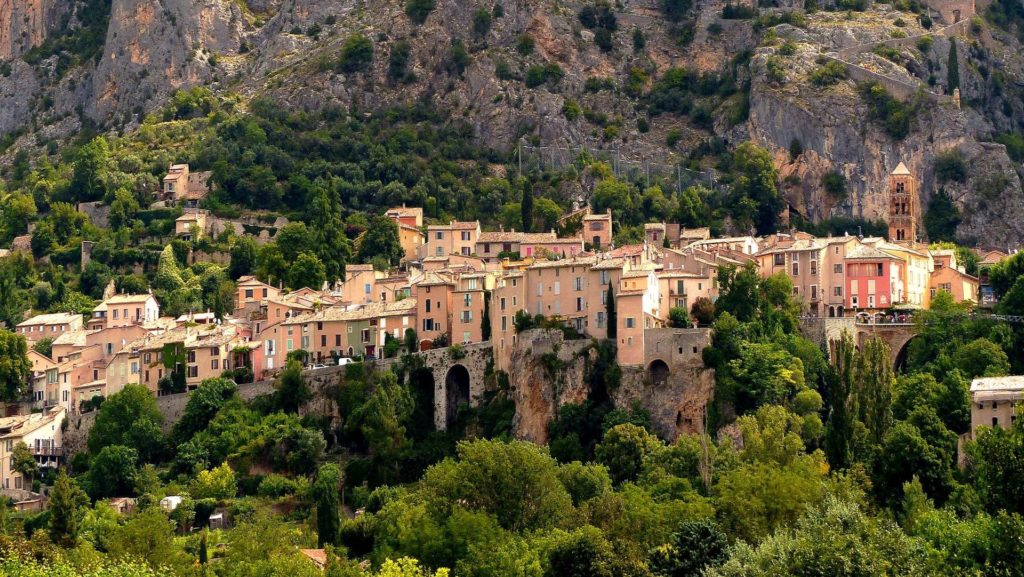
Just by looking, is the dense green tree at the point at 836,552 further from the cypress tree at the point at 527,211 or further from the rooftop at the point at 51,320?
the rooftop at the point at 51,320

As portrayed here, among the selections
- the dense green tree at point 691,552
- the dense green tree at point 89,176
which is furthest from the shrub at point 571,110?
the dense green tree at point 691,552

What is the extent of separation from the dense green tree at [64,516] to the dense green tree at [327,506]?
9912 mm

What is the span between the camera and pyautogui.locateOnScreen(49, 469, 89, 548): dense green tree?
90.2 m

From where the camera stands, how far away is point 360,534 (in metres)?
88.4

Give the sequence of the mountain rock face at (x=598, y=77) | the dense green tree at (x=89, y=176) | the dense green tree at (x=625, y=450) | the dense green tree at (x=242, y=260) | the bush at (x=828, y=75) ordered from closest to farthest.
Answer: the dense green tree at (x=625, y=450) → the dense green tree at (x=242, y=260) → the mountain rock face at (x=598, y=77) → the bush at (x=828, y=75) → the dense green tree at (x=89, y=176)

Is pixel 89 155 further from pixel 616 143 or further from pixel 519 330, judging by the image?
pixel 519 330

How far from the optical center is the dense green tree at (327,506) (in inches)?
3538

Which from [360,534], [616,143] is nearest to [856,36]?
[616,143]

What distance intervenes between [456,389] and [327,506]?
13264 millimetres

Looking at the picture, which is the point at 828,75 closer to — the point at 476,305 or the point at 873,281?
the point at 873,281

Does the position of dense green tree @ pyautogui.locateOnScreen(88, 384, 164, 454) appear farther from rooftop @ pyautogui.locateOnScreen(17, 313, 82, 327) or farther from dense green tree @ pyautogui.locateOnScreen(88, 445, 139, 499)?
rooftop @ pyautogui.locateOnScreen(17, 313, 82, 327)

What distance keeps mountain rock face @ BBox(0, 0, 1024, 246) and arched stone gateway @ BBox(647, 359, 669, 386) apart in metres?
38.8

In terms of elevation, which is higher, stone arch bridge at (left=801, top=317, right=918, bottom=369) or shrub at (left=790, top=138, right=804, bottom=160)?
shrub at (left=790, top=138, right=804, bottom=160)

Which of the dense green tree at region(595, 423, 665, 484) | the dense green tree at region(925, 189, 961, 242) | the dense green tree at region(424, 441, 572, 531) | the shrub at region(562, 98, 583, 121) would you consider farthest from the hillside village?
the shrub at region(562, 98, 583, 121)
